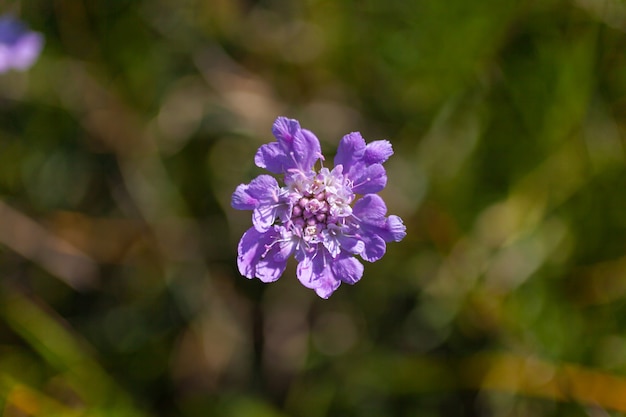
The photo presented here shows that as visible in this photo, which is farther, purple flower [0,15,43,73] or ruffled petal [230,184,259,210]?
purple flower [0,15,43,73]

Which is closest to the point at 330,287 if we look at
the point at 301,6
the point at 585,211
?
the point at 585,211

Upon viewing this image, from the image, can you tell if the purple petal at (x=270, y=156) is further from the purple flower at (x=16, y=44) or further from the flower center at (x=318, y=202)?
the purple flower at (x=16, y=44)

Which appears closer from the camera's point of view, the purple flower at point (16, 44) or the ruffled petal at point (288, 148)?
the ruffled petal at point (288, 148)

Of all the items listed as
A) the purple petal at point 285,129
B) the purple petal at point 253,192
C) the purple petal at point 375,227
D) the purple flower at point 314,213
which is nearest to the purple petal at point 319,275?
the purple flower at point 314,213

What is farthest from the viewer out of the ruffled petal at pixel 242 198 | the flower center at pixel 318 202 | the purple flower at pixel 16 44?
the purple flower at pixel 16 44

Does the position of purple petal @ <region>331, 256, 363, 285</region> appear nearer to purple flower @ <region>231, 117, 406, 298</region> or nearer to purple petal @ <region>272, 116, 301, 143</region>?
purple flower @ <region>231, 117, 406, 298</region>

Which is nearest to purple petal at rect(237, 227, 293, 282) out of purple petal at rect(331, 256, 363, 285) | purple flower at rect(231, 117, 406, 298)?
purple flower at rect(231, 117, 406, 298)
